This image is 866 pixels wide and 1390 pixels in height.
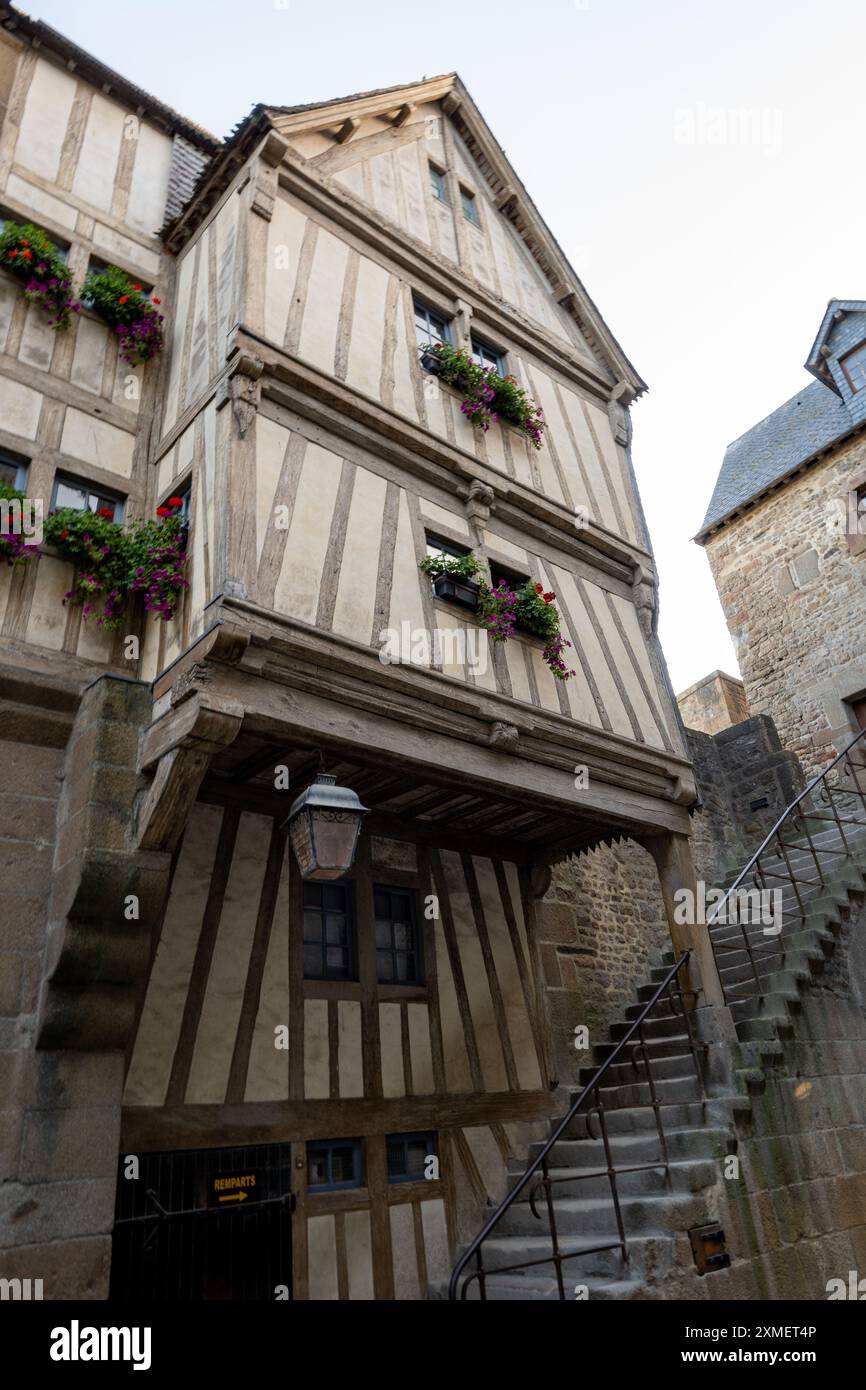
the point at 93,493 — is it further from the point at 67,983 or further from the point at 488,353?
the point at 488,353

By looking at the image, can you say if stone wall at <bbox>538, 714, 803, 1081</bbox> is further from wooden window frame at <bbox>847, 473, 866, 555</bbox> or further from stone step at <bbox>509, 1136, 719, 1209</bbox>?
wooden window frame at <bbox>847, 473, 866, 555</bbox>

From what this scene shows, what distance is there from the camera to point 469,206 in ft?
29.1

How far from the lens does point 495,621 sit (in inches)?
241

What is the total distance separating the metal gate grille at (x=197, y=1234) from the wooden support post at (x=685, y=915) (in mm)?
3154

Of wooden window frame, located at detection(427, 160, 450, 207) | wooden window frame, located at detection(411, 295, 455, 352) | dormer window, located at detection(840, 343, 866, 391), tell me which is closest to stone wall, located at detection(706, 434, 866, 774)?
dormer window, located at detection(840, 343, 866, 391)

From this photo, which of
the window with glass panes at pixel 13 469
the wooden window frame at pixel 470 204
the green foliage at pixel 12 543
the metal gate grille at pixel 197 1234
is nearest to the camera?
Answer: the metal gate grille at pixel 197 1234

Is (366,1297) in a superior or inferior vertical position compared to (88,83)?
inferior

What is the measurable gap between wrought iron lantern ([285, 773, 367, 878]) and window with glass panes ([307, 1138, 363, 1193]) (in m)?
1.96

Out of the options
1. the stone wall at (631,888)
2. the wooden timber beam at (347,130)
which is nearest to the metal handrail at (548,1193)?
the stone wall at (631,888)

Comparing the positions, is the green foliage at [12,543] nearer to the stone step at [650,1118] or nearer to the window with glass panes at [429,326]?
the window with glass panes at [429,326]

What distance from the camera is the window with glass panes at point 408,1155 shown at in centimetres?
565

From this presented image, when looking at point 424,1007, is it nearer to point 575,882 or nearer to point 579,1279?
point 579,1279
